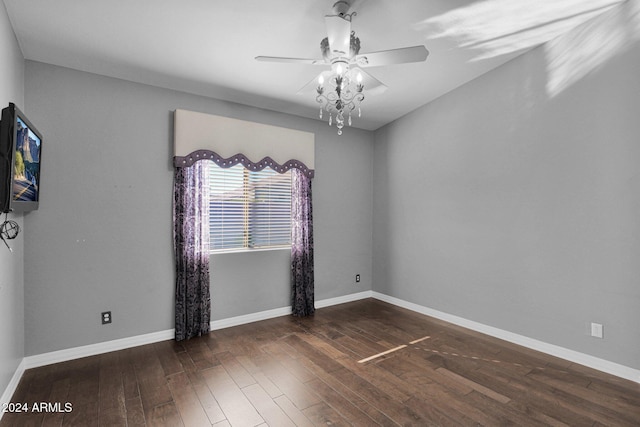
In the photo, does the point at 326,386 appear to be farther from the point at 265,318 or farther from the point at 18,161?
the point at 18,161

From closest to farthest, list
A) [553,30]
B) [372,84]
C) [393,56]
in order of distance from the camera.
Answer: [393,56], [372,84], [553,30]

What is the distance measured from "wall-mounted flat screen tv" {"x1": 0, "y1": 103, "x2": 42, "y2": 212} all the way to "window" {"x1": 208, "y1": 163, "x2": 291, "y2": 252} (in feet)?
4.99

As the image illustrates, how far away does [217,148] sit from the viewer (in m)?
3.51

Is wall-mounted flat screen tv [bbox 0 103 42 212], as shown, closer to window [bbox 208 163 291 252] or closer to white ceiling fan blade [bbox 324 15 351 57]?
window [bbox 208 163 291 252]

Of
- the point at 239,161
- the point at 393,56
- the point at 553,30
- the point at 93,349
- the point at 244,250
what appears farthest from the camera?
the point at 244,250

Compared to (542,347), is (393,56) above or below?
above

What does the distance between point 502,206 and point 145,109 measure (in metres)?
3.90

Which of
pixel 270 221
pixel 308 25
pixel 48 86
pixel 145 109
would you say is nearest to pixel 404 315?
pixel 270 221

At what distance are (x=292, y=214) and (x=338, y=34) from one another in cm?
248

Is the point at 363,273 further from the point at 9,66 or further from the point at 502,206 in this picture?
the point at 9,66

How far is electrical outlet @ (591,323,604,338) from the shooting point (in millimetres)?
2717

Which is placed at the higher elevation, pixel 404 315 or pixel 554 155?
pixel 554 155

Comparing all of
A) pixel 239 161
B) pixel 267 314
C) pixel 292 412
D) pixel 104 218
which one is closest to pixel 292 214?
pixel 239 161

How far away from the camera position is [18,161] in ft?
6.70
